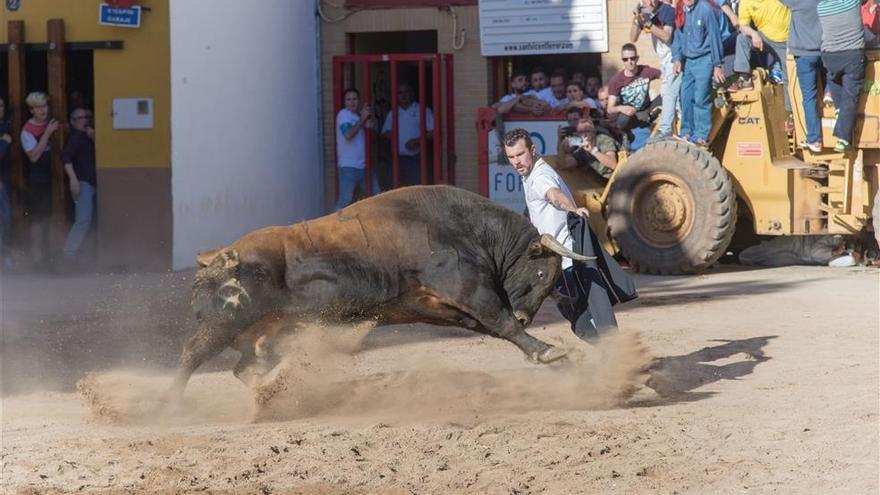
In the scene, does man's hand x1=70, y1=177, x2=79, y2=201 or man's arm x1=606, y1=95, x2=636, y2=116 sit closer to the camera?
man's arm x1=606, y1=95, x2=636, y2=116

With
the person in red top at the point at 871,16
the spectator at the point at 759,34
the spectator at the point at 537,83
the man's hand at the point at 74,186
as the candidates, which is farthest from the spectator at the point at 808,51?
the man's hand at the point at 74,186

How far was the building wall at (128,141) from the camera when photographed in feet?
50.6

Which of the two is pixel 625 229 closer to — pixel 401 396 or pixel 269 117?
pixel 269 117

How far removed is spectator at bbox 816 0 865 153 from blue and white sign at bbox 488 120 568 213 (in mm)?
4645

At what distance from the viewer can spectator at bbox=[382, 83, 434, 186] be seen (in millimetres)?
18250

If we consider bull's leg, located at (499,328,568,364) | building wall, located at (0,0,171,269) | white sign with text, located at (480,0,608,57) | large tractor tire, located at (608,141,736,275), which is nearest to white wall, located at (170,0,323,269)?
building wall, located at (0,0,171,269)

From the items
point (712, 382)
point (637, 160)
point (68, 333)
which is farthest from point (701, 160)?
point (68, 333)

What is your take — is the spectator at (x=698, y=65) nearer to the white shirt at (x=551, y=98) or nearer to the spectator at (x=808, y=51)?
the spectator at (x=808, y=51)

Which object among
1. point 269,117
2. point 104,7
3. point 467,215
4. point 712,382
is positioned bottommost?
point 712,382

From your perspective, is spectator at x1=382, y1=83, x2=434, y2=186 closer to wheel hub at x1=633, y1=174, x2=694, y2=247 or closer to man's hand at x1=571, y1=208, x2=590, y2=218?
wheel hub at x1=633, y1=174, x2=694, y2=247

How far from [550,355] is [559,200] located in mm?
1007

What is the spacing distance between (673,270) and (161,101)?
597 cm

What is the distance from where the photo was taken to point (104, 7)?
50.2 ft

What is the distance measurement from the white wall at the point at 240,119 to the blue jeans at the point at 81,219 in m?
0.98
